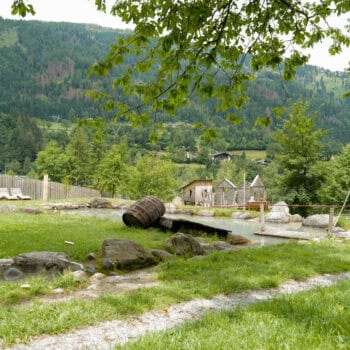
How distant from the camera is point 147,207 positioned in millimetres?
13750

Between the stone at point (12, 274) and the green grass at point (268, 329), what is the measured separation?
407 cm

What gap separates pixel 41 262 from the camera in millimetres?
7219

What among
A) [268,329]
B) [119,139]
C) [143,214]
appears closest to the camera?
[268,329]

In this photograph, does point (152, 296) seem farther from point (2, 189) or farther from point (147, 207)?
point (2, 189)

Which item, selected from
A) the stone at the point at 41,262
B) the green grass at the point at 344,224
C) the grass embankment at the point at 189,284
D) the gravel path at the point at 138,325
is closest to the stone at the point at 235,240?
the grass embankment at the point at 189,284

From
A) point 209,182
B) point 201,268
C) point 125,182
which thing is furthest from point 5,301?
point 209,182

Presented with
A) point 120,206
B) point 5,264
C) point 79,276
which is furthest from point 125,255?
point 120,206

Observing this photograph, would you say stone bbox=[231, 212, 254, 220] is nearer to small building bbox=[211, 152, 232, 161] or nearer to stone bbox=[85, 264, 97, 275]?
stone bbox=[85, 264, 97, 275]

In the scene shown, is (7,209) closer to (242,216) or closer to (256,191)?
(242,216)

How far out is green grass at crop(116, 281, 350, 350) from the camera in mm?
3416

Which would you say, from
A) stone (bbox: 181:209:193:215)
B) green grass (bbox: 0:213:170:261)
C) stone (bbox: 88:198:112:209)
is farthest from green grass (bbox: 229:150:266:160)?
green grass (bbox: 0:213:170:261)

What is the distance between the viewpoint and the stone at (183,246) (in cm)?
959

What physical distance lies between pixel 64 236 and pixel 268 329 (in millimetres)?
8075

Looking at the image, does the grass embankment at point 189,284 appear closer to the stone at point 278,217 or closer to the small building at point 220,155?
the stone at point 278,217
